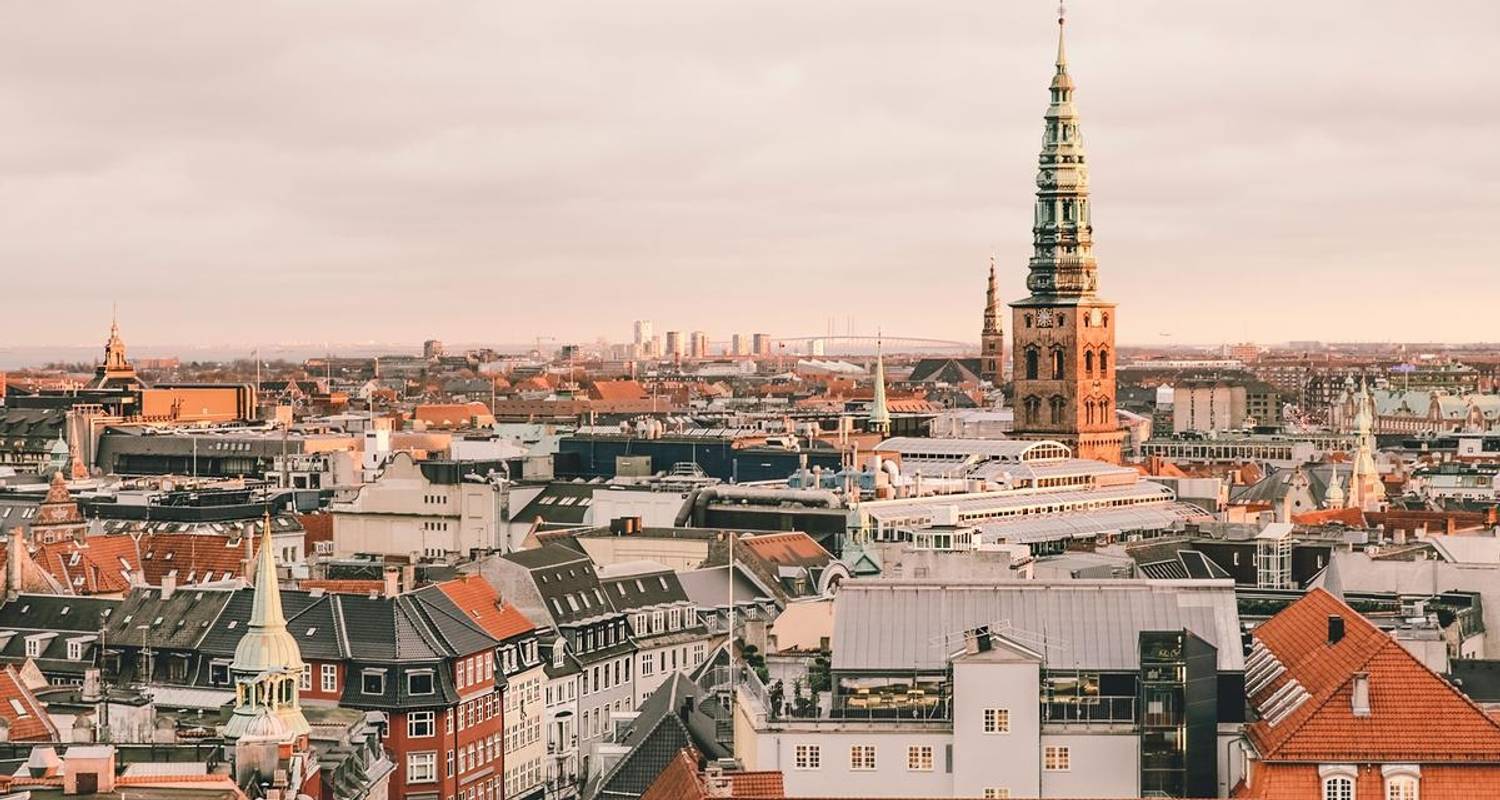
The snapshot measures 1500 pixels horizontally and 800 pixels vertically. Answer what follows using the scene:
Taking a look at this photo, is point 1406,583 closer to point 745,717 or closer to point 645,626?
point 645,626

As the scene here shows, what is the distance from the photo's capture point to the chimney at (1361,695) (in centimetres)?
5234

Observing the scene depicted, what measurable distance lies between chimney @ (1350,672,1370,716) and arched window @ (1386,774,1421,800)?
4.47ft

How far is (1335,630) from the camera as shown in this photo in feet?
190

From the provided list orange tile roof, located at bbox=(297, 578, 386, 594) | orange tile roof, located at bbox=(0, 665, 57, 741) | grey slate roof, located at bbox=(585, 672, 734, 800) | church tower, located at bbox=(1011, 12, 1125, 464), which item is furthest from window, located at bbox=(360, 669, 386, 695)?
church tower, located at bbox=(1011, 12, 1125, 464)

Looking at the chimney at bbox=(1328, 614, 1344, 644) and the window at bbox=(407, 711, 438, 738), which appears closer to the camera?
the chimney at bbox=(1328, 614, 1344, 644)

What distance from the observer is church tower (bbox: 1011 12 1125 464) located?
600ft

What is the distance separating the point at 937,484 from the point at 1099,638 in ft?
296

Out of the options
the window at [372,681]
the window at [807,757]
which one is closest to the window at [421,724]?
the window at [372,681]

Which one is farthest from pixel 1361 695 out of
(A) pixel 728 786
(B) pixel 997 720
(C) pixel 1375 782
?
(A) pixel 728 786

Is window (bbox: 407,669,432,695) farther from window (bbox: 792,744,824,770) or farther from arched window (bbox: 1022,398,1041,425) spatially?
arched window (bbox: 1022,398,1041,425)

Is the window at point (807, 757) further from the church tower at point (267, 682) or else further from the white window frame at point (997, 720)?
the church tower at point (267, 682)

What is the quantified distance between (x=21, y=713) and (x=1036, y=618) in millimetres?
27255

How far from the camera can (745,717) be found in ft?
194

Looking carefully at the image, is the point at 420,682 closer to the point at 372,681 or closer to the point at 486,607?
the point at 372,681
